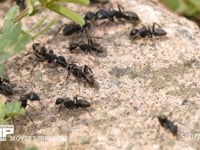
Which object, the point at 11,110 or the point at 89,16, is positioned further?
the point at 89,16

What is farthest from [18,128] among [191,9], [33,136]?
[191,9]

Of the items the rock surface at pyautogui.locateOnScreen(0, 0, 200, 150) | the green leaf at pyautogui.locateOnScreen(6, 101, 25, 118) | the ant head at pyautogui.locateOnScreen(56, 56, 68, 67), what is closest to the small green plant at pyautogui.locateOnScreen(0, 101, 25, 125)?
the green leaf at pyautogui.locateOnScreen(6, 101, 25, 118)

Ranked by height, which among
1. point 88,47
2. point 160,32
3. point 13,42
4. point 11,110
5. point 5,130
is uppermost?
point 13,42

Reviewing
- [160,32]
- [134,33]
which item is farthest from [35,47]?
[160,32]

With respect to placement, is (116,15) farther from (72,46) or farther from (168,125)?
(168,125)

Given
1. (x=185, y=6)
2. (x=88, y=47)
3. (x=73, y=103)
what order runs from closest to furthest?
(x=73, y=103) < (x=88, y=47) < (x=185, y=6)

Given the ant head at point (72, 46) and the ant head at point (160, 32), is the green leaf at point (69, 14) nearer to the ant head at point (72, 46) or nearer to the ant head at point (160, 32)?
the ant head at point (72, 46)

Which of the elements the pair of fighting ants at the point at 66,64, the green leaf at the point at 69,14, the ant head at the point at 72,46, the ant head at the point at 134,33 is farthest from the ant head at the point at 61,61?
the ant head at the point at 134,33
